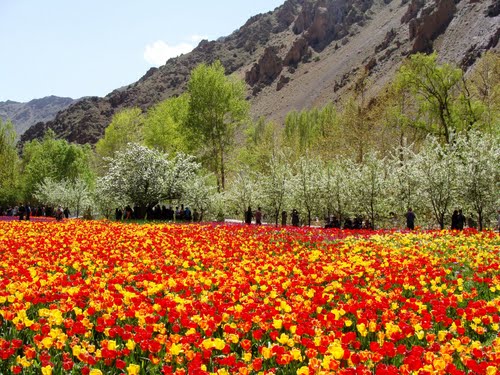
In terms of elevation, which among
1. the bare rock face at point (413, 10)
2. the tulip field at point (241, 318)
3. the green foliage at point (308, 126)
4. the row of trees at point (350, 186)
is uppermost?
the bare rock face at point (413, 10)

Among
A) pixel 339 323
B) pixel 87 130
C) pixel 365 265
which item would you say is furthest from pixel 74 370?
pixel 87 130

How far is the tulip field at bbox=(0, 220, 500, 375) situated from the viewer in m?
4.43

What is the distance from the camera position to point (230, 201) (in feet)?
142

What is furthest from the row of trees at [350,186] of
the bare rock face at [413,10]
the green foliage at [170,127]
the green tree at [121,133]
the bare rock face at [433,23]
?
the bare rock face at [413,10]

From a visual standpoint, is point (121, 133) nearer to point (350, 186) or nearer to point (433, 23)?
point (350, 186)

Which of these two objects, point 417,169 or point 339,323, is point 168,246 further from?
point 417,169

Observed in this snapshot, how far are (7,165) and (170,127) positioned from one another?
36.8m

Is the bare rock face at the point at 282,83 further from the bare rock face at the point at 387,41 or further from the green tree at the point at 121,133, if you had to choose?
the green tree at the point at 121,133

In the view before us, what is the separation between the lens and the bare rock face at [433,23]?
12750 centimetres

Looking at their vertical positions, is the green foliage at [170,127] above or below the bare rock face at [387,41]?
below

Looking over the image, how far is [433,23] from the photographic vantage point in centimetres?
12838

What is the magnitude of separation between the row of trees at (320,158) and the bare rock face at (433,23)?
275 ft

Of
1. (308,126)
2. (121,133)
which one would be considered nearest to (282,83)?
(308,126)

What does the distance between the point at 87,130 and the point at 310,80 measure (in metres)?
97.4
